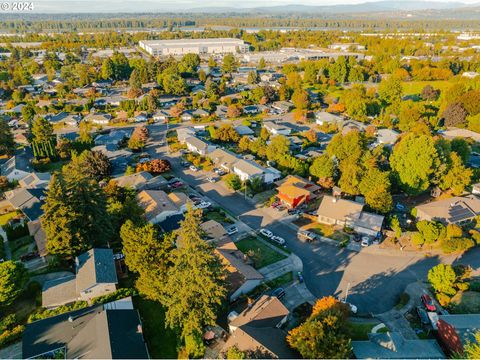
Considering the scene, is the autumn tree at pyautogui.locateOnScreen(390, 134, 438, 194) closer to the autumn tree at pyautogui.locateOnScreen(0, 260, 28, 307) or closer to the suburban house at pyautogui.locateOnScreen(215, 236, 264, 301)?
the suburban house at pyautogui.locateOnScreen(215, 236, 264, 301)

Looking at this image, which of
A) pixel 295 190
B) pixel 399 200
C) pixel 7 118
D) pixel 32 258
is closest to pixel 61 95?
pixel 7 118

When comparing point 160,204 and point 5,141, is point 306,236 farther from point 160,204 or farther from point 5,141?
point 5,141

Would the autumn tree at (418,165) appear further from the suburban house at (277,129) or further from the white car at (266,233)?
the suburban house at (277,129)

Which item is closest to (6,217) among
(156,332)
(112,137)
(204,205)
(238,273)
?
(204,205)

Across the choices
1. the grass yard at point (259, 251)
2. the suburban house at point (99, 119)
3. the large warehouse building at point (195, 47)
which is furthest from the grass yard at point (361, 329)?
the large warehouse building at point (195, 47)

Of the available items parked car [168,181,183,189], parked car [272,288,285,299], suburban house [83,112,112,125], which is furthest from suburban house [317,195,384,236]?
suburban house [83,112,112,125]

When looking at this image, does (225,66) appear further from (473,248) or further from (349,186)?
(473,248)
